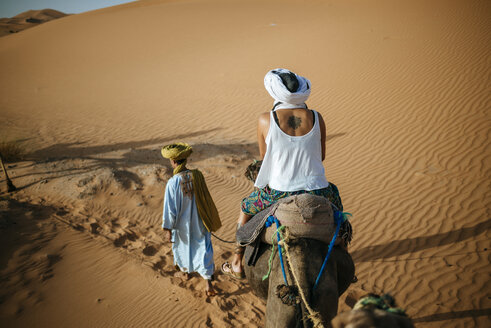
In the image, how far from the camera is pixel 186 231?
4.07 m

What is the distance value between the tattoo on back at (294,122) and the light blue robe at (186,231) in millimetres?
1845

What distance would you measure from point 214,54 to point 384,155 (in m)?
15.8

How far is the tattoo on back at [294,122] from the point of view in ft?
8.37

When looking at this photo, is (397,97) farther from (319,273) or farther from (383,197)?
(319,273)

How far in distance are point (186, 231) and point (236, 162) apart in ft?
15.9

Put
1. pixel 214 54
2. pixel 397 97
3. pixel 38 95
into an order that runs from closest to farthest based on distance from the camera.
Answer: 1. pixel 397 97
2. pixel 38 95
3. pixel 214 54

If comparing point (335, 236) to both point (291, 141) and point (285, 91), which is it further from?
point (285, 91)

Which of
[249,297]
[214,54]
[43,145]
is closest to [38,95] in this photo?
[43,145]

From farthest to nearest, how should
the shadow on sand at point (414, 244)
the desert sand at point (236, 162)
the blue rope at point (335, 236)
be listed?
the shadow on sand at point (414, 244) < the desert sand at point (236, 162) < the blue rope at point (335, 236)

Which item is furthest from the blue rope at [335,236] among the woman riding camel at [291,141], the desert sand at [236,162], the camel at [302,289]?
the desert sand at [236,162]

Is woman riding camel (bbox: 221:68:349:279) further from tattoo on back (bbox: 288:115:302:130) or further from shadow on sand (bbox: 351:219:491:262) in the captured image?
shadow on sand (bbox: 351:219:491:262)

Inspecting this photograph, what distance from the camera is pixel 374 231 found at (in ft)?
19.1

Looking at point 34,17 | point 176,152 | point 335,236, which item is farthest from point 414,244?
point 34,17

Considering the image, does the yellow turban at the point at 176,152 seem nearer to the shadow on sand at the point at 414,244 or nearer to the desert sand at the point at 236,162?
the desert sand at the point at 236,162
